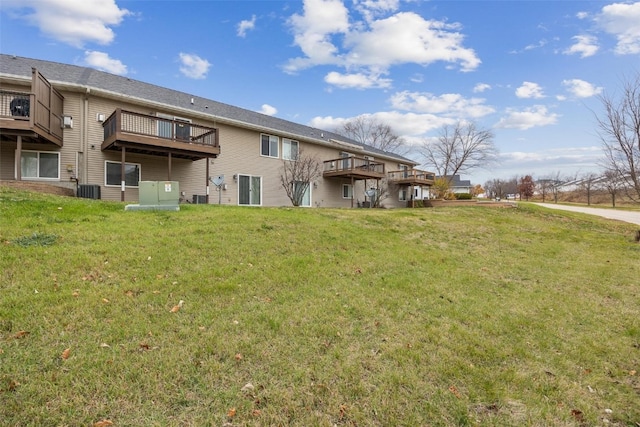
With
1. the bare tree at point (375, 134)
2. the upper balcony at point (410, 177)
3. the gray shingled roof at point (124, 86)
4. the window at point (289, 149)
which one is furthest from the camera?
the bare tree at point (375, 134)

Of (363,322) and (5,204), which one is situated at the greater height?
(5,204)

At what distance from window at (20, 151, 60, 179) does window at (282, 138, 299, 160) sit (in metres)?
10.6

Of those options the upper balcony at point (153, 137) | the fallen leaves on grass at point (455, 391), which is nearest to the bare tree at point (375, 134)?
the upper balcony at point (153, 137)

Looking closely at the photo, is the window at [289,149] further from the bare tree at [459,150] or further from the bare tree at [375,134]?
the bare tree at [459,150]

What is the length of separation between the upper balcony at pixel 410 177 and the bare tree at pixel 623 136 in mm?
15835

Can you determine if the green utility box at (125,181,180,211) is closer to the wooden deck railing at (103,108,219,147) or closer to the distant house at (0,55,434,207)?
the distant house at (0,55,434,207)

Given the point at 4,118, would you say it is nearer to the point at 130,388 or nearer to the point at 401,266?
the point at 130,388

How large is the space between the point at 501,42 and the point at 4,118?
19.3 metres

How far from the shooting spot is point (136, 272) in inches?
176

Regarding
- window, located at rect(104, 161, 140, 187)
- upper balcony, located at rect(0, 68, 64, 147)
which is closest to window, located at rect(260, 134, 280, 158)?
window, located at rect(104, 161, 140, 187)

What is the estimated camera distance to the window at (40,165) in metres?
11.1

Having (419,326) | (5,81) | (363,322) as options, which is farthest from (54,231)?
(5,81)

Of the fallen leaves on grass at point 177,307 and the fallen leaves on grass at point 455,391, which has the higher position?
the fallen leaves on grass at point 177,307

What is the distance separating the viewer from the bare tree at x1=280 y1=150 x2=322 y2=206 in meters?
18.2
